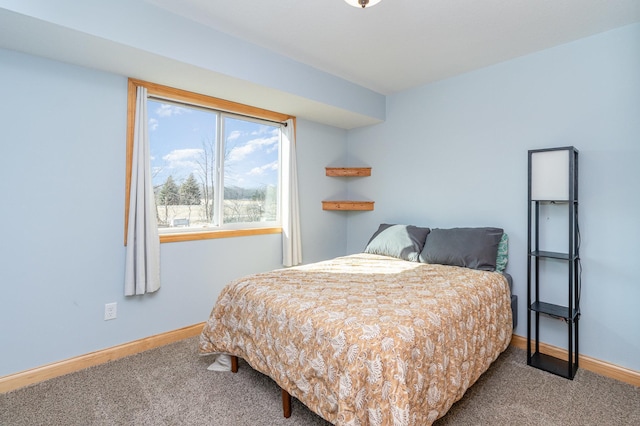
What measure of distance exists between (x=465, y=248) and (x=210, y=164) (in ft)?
7.99

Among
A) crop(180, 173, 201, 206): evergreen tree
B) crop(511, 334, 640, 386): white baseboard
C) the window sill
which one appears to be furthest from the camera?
crop(180, 173, 201, 206): evergreen tree

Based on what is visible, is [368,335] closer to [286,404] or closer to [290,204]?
[286,404]

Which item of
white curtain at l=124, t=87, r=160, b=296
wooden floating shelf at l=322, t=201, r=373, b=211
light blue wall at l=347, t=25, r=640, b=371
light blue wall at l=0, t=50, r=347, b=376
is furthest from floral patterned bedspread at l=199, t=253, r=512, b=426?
wooden floating shelf at l=322, t=201, r=373, b=211

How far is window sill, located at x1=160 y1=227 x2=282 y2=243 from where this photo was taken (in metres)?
2.66

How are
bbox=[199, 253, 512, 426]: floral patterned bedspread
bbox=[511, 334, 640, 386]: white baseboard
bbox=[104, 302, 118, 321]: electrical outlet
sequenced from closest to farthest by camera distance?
1. bbox=[199, 253, 512, 426]: floral patterned bedspread
2. bbox=[511, 334, 640, 386]: white baseboard
3. bbox=[104, 302, 118, 321]: electrical outlet

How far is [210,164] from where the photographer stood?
300cm

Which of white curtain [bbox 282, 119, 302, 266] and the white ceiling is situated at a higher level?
the white ceiling

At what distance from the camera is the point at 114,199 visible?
237 centimetres

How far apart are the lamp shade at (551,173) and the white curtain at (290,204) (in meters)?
2.17

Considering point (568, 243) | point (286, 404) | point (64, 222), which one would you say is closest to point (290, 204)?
point (64, 222)

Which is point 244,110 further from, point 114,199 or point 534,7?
point 534,7

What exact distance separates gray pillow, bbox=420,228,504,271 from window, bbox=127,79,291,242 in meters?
1.63

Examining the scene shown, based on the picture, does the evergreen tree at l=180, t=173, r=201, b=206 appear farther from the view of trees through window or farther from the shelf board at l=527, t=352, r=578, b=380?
the shelf board at l=527, t=352, r=578, b=380

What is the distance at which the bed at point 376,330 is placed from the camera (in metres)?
1.27
